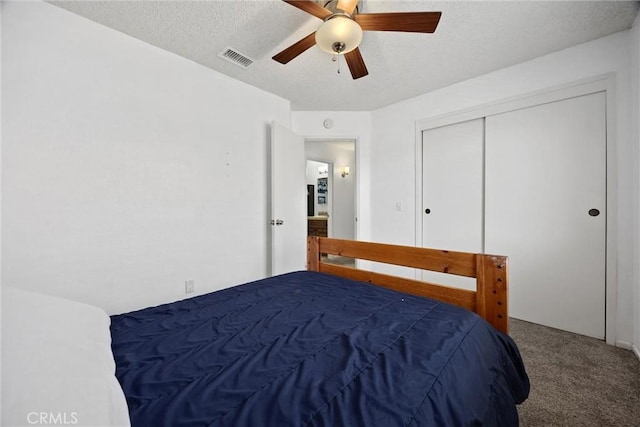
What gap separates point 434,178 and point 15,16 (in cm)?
351

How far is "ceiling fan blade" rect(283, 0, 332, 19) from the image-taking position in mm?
1311

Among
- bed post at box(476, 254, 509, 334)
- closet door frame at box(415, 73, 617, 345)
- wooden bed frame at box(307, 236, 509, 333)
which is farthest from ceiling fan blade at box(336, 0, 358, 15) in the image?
closet door frame at box(415, 73, 617, 345)

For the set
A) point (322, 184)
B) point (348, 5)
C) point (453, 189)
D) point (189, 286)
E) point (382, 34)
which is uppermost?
point (382, 34)

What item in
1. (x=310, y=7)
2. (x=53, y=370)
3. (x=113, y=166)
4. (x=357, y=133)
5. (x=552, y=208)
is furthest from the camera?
(x=357, y=133)

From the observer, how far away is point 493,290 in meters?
1.13

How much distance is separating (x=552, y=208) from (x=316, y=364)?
8.25 ft

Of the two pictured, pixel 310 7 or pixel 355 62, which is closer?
pixel 310 7

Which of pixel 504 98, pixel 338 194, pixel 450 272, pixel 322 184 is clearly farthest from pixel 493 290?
pixel 322 184

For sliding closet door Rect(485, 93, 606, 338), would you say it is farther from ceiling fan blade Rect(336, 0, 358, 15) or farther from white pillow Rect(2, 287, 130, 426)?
white pillow Rect(2, 287, 130, 426)

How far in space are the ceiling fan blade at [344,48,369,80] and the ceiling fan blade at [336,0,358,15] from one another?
25cm

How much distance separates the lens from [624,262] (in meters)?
1.88

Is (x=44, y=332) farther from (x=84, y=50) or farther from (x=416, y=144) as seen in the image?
(x=416, y=144)

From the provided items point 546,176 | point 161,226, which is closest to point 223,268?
point 161,226

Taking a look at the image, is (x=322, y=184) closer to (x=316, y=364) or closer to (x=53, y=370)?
(x=316, y=364)
